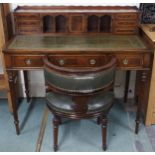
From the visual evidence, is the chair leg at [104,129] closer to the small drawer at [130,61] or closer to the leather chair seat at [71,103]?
the leather chair seat at [71,103]

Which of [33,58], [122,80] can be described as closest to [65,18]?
[33,58]

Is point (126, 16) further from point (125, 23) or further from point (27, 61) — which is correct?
point (27, 61)

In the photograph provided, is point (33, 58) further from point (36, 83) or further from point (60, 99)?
point (36, 83)

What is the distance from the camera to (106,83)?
1448 millimetres

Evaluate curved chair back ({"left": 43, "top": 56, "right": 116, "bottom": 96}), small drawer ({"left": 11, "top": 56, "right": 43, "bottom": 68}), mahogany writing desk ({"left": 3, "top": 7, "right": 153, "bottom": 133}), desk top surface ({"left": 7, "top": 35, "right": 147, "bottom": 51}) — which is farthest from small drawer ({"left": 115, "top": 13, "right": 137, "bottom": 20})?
small drawer ({"left": 11, "top": 56, "right": 43, "bottom": 68})

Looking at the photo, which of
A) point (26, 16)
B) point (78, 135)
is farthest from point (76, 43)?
point (78, 135)

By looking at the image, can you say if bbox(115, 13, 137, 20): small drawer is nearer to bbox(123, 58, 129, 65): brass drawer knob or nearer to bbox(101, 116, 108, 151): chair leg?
bbox(123, 58, 129, 65): brass drawer knob

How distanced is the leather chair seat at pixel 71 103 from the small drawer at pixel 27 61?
0.27 m

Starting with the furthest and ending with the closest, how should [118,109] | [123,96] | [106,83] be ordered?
[123,96]
[118,109]
[106,83]

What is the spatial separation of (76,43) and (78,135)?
30.6 inches

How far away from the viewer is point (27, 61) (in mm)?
1663

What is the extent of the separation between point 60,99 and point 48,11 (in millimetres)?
781

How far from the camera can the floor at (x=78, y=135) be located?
5.97 feet

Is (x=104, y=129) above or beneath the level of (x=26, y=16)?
beneath
